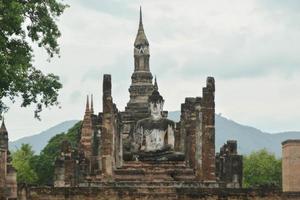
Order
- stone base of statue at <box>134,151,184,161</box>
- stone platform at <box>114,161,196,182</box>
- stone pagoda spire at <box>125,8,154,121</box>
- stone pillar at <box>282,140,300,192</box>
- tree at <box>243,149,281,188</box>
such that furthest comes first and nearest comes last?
tree at <box>243,149,281,188</box> → stone pagoda spire at <box>125,8,154,121</box> → stone base of statue at <box>134,151,184,161</box> → stone platform at <box>114,161,196,182</box> → stone pillar at <box>282,140,300,192</box>

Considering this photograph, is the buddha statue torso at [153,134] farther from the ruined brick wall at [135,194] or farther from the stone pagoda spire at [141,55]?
the stone pagoda spire at [141,55]

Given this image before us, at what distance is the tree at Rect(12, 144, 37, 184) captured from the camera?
63.8 meters

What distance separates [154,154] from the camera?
40.4 meters

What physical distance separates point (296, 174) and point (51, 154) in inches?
1586

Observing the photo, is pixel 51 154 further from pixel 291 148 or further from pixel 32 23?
pixel 32 23

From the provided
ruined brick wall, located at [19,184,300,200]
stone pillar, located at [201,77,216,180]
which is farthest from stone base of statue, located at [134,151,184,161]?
ruined brick wall, located at [19,184,300,200]

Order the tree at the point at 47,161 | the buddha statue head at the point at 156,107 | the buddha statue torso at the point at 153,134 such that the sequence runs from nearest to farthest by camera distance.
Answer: the buddha statue torso at the point at 153,134
the buddha statue head at the point at 156,107
the tree at the point at 47,161

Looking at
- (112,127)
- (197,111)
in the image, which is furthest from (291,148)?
(112,127)

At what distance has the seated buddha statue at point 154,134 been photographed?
40969mm

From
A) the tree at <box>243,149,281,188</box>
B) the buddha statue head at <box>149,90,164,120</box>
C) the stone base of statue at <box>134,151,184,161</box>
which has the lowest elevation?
the tree at <box>243,149,281,188</box>

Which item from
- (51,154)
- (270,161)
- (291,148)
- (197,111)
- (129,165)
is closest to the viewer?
(291,148)

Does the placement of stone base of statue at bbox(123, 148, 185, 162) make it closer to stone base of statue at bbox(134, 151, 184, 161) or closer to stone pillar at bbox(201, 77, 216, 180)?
stone base of statue at bbox(134, 151, 184, 161)

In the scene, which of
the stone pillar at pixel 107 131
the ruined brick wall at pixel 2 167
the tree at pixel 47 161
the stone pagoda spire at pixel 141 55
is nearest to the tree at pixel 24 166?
the tree at pixel 47 161

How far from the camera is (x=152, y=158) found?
39.9 m
